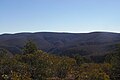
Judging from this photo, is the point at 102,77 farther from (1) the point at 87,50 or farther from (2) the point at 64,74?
(1) the point at 87,50

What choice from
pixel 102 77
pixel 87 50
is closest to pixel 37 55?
pixel 102 77

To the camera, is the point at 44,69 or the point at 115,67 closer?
the point at 44,69

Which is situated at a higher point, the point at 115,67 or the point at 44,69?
the point at 44,69

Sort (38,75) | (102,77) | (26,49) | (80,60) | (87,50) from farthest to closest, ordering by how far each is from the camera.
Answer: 1. (87,50)
2. (80,60)
3. (26,49)
4. (38,75)
5. (102,77)

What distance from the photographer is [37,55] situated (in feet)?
131

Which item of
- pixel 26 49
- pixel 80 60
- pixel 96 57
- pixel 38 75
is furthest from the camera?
pixel 96 57

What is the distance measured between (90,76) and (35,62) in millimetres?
9966

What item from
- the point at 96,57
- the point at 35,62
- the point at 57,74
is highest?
the point at 35,62

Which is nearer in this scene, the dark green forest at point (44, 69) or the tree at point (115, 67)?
the dark green forest at point (44, 69)

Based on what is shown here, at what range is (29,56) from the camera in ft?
135

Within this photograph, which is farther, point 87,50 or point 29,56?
point 87,50

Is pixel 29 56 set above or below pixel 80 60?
above

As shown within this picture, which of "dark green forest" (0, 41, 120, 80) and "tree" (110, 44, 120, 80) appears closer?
"dark green forest" (0, 41, 120, 80)

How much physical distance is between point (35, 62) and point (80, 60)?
42.6 metres
